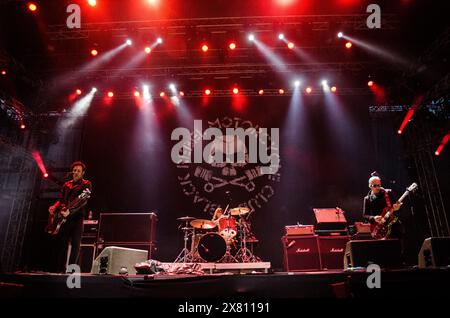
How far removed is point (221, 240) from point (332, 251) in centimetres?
223

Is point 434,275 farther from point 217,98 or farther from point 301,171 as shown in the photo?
point 217,98

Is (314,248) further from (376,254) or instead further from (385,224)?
(376,254)

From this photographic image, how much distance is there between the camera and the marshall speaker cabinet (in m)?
6.98

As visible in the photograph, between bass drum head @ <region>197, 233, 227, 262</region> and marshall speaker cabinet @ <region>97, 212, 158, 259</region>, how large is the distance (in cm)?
122

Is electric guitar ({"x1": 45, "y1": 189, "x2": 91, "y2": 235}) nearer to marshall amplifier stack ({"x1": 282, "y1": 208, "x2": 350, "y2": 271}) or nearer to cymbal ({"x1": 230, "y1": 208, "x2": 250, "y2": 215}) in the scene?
cymbal ({"x1": 230, "y1": 208, "x2": 250, "y2": 215})

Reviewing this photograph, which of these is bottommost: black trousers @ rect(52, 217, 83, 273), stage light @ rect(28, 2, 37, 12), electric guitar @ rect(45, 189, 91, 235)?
black trousers @ rect(52, 217, 83, 273)

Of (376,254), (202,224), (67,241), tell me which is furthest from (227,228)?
(376,254)

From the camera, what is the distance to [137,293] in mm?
3004

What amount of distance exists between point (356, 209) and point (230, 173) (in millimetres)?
3176

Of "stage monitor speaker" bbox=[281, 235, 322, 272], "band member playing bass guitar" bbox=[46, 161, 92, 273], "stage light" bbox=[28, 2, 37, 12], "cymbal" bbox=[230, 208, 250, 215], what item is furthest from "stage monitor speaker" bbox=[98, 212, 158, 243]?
"stage light" bbox=[28, 2, 37, 12]

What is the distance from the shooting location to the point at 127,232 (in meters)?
7.07

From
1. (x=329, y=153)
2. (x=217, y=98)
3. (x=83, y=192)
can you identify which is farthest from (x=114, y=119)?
(x=329, y=153)

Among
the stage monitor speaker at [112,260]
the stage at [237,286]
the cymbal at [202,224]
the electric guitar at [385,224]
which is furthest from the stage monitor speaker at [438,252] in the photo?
the cymbal at [202,224]

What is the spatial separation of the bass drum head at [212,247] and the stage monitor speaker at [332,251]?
1.97 meters
